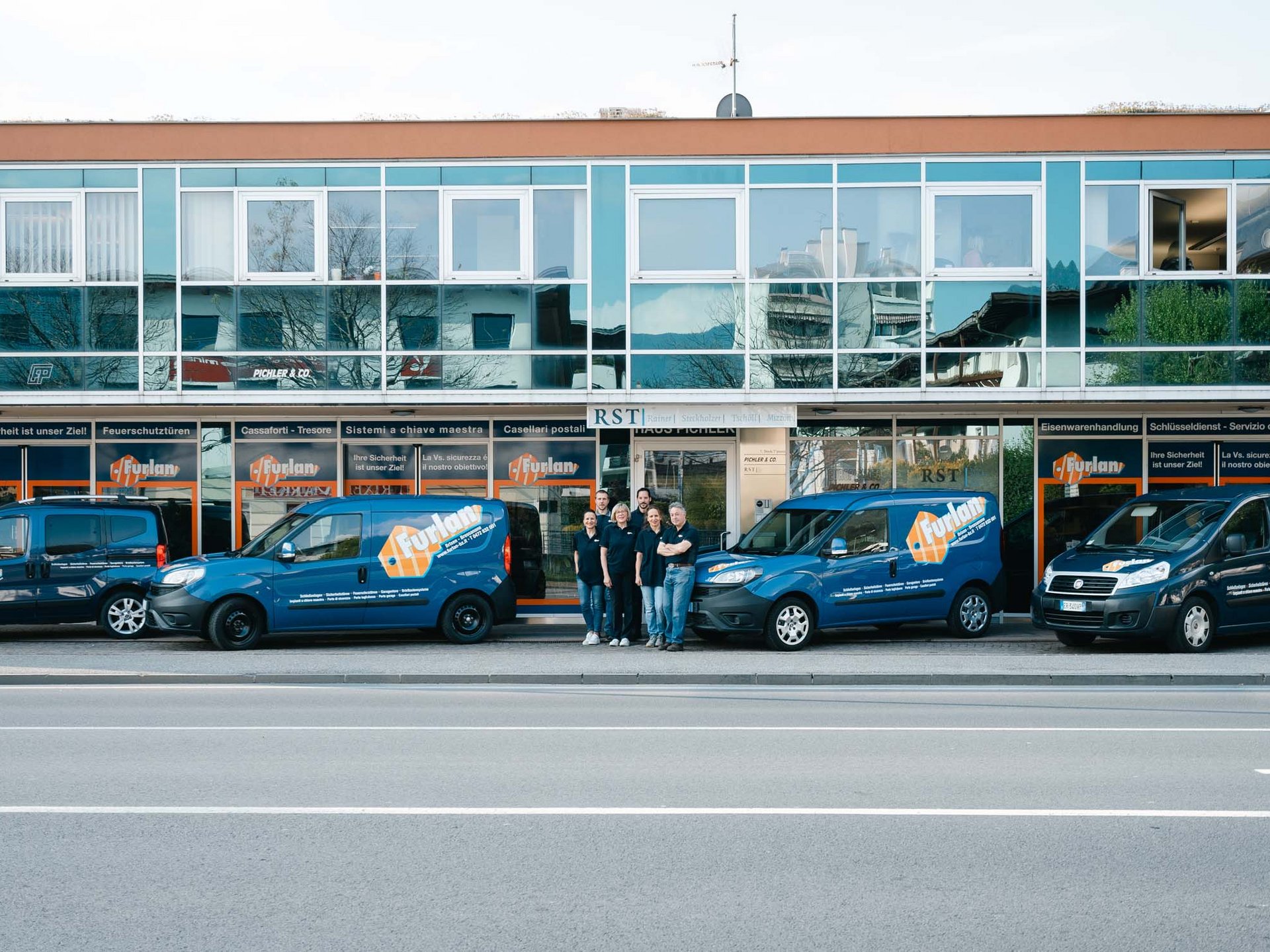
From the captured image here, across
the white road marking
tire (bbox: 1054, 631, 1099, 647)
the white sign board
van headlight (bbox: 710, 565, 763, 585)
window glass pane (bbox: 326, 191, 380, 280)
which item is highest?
window glass pane (bbox: 326, 191, 380, 280)

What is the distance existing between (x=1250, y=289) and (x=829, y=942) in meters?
16.3

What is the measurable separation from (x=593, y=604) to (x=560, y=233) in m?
5.61

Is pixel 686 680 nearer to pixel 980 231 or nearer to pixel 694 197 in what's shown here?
pixel 694 197

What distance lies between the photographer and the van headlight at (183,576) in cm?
1554

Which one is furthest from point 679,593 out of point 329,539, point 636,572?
point 329,539

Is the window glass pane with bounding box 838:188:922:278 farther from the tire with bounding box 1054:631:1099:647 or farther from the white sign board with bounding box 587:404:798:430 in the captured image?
the tire with bounding box 1054:631:1099:647

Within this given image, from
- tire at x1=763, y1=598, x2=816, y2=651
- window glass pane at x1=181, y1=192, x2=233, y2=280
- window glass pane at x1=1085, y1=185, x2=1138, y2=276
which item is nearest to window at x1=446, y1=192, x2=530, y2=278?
window glass pane at x1=181, y1=192, x2=233, y2=280

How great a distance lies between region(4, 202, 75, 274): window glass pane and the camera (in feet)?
62.2

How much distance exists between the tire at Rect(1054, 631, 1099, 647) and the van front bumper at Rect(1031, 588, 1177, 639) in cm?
59

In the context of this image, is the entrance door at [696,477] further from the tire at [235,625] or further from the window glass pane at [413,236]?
the tire at [235,625]

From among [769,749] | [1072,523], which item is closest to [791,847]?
[769,749]

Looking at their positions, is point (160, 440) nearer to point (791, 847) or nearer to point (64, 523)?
point (64, 523)

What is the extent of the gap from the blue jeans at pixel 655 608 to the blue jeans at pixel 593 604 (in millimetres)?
841

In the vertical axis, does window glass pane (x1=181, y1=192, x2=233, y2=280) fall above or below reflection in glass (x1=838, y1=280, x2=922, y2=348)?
above
